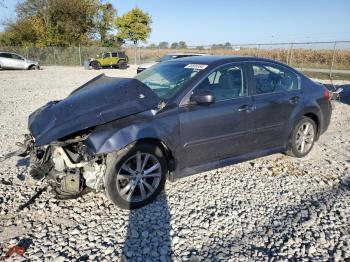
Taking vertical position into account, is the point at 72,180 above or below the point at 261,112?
below

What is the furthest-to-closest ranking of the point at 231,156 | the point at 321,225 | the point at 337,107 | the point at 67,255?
1. the point at 337,107
2. the point at 231,156
3. the point at 321,225
4. the point at 67,255

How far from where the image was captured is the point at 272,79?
5.08m

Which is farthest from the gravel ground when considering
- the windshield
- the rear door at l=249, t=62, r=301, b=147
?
the windshield

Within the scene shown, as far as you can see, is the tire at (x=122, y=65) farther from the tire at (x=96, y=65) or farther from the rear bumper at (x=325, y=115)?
the rear bumper at (x=325, y=115)

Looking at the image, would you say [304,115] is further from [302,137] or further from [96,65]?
[96,65]

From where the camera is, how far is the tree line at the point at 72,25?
129 feet

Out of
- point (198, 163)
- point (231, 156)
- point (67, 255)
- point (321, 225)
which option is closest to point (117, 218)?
point (67, 255)

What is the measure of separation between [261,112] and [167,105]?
5.02ft

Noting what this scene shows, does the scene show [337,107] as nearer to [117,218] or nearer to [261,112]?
[261,112]

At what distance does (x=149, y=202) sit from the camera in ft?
13.3

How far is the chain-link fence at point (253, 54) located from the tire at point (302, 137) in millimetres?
16505

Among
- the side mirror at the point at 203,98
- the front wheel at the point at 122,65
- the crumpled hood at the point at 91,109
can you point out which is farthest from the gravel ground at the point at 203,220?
the front wheel at the point at 122,65

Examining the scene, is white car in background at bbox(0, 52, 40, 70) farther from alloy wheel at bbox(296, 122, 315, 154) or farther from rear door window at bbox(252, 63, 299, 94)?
alloy wheel at bbox(296, 122, 315, 154)

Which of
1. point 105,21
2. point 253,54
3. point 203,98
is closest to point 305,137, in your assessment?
point 203,98
